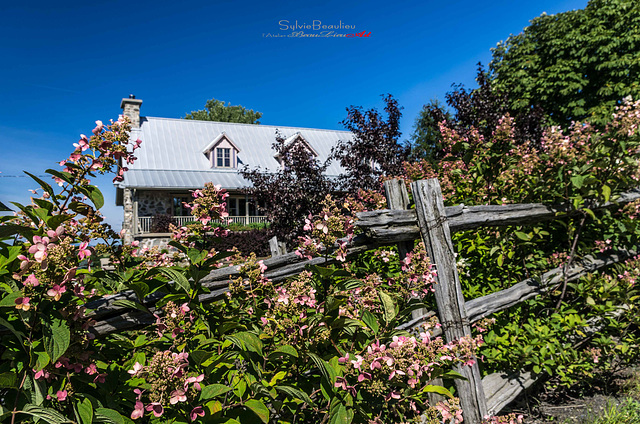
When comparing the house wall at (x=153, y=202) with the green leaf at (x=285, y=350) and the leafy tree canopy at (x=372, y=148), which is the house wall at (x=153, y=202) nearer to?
the leafy tree canopy at (x=372, y=148)

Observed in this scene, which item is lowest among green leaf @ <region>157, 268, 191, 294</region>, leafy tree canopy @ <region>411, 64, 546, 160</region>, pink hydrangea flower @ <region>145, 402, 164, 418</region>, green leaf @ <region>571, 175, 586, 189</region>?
pink hydrangea flower @ <region>145, 402, 164, 418</region>

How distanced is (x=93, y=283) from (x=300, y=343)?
0.90 metres

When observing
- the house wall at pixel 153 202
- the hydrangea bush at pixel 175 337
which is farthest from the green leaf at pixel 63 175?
the house wall at pixel 153 202

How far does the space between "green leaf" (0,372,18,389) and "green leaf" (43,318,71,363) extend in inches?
5.0

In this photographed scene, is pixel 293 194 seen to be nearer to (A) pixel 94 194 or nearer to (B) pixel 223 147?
(A) pixel 94 194

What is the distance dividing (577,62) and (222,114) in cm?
2877

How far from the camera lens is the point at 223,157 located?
20.8m

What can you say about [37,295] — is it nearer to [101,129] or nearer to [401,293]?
[101,129]

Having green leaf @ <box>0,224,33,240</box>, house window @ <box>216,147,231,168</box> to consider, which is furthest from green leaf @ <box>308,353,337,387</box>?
house window @ <box>216,147,231,168</box>

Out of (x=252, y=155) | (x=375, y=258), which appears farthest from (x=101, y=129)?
(x=252, y=155)

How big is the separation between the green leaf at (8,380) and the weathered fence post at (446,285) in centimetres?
229

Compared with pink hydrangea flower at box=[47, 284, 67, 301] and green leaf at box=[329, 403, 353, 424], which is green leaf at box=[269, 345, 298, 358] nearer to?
green leaf at box=[329, 403, 353, 424]

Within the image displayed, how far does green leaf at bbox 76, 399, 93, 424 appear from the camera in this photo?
120cm

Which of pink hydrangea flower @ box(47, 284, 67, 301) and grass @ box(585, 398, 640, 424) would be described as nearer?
pink hydrangea flower @ box(47, 284, 67, 301)
